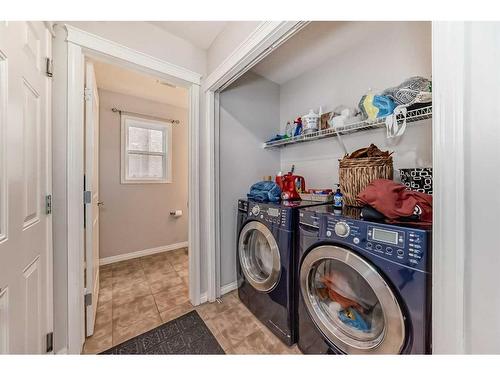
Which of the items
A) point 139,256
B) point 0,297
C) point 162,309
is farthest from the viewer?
point 139,256

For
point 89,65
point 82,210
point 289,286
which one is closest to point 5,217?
point 82,210

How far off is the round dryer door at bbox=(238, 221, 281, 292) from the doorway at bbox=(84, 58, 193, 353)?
2.15 ft

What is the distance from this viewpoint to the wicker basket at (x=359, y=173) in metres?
1.10

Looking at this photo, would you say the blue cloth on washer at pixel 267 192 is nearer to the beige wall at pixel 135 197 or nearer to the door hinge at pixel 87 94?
the door hinge at pixel 87 94

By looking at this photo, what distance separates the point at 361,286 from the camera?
965mm

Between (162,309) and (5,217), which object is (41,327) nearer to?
(5,217)

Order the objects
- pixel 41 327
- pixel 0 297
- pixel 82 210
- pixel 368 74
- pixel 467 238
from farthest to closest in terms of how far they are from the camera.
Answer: pixel 368 74, pixel 82 210, pixel 41 327, pixel 0 297, pixel 467 238

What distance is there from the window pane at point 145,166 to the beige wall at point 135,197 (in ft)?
0.49

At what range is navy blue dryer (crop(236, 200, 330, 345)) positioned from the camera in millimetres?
1225

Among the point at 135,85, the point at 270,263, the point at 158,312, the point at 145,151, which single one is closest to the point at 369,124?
the point at 270,263

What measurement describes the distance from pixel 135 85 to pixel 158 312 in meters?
2.59

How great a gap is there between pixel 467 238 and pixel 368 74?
1.55m

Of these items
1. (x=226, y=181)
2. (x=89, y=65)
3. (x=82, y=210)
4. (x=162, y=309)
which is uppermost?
(x=89, y=65)
